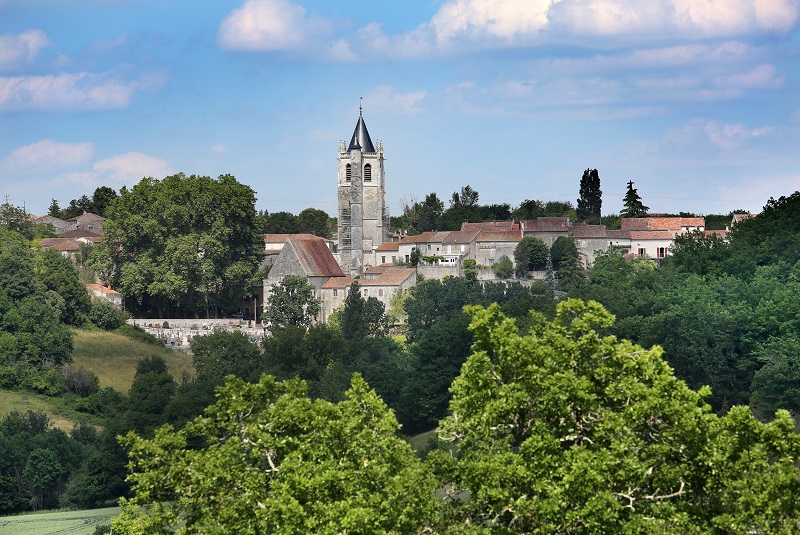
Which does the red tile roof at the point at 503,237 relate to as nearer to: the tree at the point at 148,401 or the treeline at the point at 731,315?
the treeline at the point at 731,315

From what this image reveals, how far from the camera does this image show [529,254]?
94625mm

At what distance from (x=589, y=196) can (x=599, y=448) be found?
9506 centimetres

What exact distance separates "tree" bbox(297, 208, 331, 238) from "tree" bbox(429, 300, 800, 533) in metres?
110

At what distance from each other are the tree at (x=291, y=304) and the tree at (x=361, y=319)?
189 inches

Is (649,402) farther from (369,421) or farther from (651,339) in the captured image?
(651,339)

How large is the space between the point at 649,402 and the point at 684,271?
50.7m

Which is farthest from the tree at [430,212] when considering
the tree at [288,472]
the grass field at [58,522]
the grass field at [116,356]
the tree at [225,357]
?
the tree at [288,472]

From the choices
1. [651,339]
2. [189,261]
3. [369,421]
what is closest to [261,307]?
[189,261]

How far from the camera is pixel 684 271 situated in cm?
7250

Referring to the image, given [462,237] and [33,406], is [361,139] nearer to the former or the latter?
[462,237]

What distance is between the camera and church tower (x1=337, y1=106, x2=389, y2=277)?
10631 centimetres

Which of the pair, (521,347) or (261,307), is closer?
(521,347)

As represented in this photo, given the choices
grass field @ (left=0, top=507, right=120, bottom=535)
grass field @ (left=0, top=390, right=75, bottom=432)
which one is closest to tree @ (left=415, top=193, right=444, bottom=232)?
grass field @ (left=0, top=390, right=75, bottom=432)

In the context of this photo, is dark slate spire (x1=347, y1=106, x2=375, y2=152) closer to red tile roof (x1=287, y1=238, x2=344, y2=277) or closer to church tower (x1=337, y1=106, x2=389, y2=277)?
church tower (x1=337, y1=106, x2=389, y2=277)
